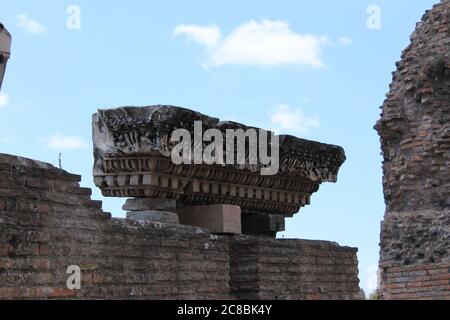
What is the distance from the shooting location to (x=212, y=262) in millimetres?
7629

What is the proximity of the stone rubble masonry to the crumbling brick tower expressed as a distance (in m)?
5.99

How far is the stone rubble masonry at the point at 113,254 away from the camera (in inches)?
231

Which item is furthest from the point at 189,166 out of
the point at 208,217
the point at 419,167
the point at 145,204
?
the point at 419,167

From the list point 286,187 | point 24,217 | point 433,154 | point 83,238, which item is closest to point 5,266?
point 24,217

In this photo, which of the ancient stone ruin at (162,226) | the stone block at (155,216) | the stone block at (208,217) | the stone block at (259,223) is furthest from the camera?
the stone block at (259,223)

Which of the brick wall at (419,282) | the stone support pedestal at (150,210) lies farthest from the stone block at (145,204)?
the brick wall at (419,282)

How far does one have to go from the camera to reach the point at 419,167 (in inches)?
584

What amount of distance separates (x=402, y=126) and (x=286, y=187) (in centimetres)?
653

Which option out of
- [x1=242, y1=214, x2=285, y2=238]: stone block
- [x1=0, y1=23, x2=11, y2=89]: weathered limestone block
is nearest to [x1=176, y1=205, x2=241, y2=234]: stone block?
[x1=242, y1=214, x2=285, y2=238]: stone block

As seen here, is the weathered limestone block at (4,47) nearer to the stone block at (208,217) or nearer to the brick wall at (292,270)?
the stone block at (208,217)

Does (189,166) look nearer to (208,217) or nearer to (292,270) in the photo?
(208,217)

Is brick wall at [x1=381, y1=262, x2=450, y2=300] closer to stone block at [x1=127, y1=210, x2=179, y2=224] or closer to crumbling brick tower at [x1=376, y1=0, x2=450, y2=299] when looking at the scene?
crumbling brick tower at [x1=376, y1=0, x2=450, y2=299]

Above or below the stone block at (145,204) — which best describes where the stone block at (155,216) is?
below

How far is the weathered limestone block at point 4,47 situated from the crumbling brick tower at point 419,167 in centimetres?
936
